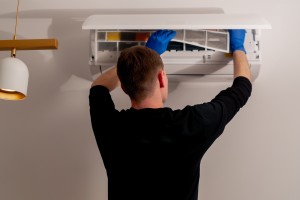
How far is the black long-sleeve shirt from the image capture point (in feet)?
3.15

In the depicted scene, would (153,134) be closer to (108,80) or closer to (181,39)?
(108,80)

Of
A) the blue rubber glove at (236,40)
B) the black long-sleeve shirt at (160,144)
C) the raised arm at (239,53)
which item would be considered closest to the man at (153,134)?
the black long-sleeve shirt at (160,144)

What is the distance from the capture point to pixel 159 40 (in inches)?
47.3

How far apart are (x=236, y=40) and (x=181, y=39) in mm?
184

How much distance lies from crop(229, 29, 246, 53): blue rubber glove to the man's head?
0.34m

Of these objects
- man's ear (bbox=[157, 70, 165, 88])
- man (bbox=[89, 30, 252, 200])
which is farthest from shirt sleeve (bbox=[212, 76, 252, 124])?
man's ear (bbox=[157, 70, 165, 88])

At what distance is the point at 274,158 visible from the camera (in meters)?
1.40

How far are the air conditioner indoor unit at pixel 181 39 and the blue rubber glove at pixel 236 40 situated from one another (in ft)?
0.06

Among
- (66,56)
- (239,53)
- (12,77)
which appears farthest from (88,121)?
(239,53)

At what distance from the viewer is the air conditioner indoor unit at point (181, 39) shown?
3.96ft

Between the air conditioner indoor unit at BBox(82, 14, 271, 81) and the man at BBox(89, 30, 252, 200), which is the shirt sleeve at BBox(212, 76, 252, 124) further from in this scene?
the air conditioner indoor unit at BBox(82, 14, 271, 81)

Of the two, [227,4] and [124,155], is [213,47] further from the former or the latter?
[124,155]

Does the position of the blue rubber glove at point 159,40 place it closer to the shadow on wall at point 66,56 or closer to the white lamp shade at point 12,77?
the shadow on wall at point 66,56

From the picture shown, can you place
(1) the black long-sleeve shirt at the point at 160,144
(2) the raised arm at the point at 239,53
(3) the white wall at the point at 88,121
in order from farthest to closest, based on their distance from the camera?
(3) the white wall at the point at 88,121
(2) the raised arm at the point at 239,53
(1) the black long-sleeve shirt at the point at 160,144
